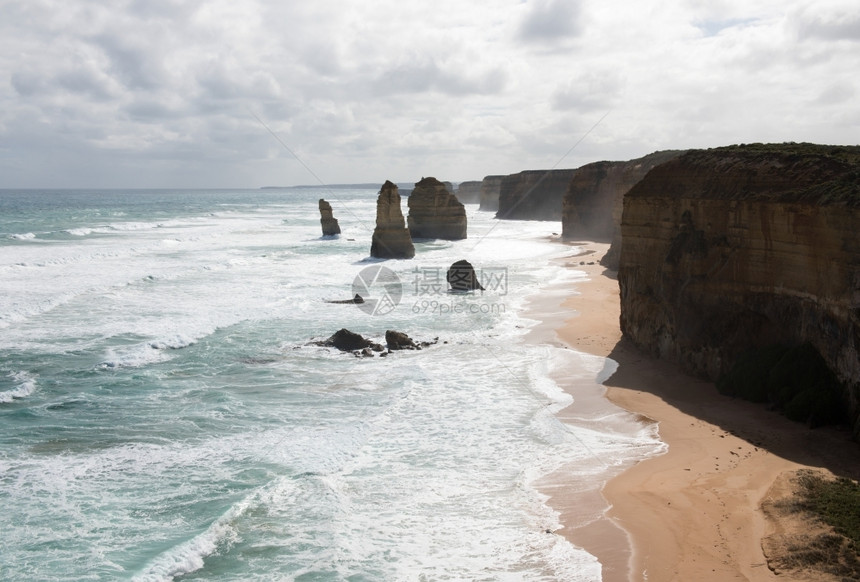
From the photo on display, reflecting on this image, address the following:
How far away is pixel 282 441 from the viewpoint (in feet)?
47.4

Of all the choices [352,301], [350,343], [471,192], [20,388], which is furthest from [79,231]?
[471,192]

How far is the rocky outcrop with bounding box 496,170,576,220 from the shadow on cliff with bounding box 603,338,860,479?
79061 millimetres

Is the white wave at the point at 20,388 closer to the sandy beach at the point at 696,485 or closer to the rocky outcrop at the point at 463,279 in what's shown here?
the sandy beach at the point at 696,485

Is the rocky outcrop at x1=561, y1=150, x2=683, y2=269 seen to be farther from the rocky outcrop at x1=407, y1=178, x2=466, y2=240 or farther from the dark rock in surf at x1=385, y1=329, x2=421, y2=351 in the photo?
the dark rock in surf at x1=385, y1=329, x2=421, y2=351

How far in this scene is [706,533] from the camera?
10.4m

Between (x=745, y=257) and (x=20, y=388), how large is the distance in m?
17.9

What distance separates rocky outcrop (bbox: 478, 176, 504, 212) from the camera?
429ft

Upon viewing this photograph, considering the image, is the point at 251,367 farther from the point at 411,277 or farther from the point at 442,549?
the point at 411,277

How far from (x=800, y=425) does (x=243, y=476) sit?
10.7 meters

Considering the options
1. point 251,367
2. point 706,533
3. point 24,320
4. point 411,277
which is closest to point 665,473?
point 706,533

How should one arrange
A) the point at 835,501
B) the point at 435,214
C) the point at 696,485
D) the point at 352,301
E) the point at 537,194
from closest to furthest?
the point at 835,501
the point at 696,485
the point at 352,301
the point at 435,214
the point at 537,194

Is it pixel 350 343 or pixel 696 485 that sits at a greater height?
pixel 350 343

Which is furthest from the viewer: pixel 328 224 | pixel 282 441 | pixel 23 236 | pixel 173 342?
pixel 328 224

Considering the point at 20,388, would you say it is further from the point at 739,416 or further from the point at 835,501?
the point at 835,501
